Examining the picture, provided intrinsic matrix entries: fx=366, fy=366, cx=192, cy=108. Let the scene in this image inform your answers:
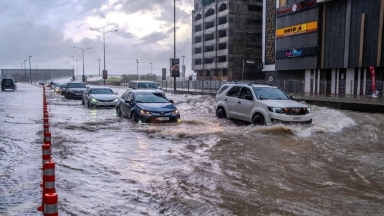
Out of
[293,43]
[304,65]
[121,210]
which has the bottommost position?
[121,210]

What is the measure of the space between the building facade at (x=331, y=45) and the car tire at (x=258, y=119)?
1643 cm

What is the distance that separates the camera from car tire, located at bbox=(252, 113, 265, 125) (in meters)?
12.6

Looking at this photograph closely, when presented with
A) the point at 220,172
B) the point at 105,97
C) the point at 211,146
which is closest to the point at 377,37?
the point at 105,97

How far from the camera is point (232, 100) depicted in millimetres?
14453

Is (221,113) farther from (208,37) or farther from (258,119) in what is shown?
(208,37)

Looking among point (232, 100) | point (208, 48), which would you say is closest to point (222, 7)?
point (208, 48)

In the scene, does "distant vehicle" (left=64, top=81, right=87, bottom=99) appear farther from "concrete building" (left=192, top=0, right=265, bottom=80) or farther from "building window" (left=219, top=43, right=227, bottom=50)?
"building window" (left=219, top=43, right=227, bottom=50)

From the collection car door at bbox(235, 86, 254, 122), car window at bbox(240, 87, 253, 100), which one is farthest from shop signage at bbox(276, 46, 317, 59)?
car door at bbox(235, 86, 254, 122)

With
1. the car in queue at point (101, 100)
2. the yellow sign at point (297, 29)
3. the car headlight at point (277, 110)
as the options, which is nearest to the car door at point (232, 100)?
the car headlight at point (277, 110)

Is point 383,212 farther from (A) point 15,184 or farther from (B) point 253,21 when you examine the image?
(B) point 253,21

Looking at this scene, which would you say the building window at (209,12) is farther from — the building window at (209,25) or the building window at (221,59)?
the building window at (221,59)

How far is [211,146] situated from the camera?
32.6 feet

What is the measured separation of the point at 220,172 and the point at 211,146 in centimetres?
279

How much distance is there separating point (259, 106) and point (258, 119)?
458 mm
